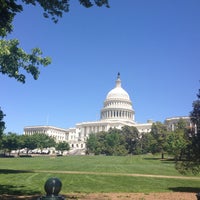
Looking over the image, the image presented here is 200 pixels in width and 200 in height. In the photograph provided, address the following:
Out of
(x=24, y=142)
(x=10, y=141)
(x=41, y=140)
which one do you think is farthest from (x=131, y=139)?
(x=10, y=141)

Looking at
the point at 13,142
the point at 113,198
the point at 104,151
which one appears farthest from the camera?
the point at 104,151

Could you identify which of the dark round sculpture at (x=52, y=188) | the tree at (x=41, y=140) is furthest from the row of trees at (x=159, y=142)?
the tree at (x=41, y=140)

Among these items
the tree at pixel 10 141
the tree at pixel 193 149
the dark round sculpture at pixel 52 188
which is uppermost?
the tree at pixel 10 141

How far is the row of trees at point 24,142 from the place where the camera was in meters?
119

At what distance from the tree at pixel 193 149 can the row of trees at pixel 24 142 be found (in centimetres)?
9761

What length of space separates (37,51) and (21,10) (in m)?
17.0

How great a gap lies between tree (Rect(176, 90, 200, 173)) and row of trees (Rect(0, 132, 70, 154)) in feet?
320

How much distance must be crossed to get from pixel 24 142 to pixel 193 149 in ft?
372

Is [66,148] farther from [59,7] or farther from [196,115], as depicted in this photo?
[59,7]

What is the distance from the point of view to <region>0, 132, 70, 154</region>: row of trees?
392ft

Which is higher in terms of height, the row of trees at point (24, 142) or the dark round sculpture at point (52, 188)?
the row of trees at point (24, 142)

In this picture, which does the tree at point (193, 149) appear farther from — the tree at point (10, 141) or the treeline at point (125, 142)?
the tree at point (10, 141)

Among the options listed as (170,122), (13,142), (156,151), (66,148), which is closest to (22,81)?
(156,151)

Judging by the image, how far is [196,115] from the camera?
24.1 metres
